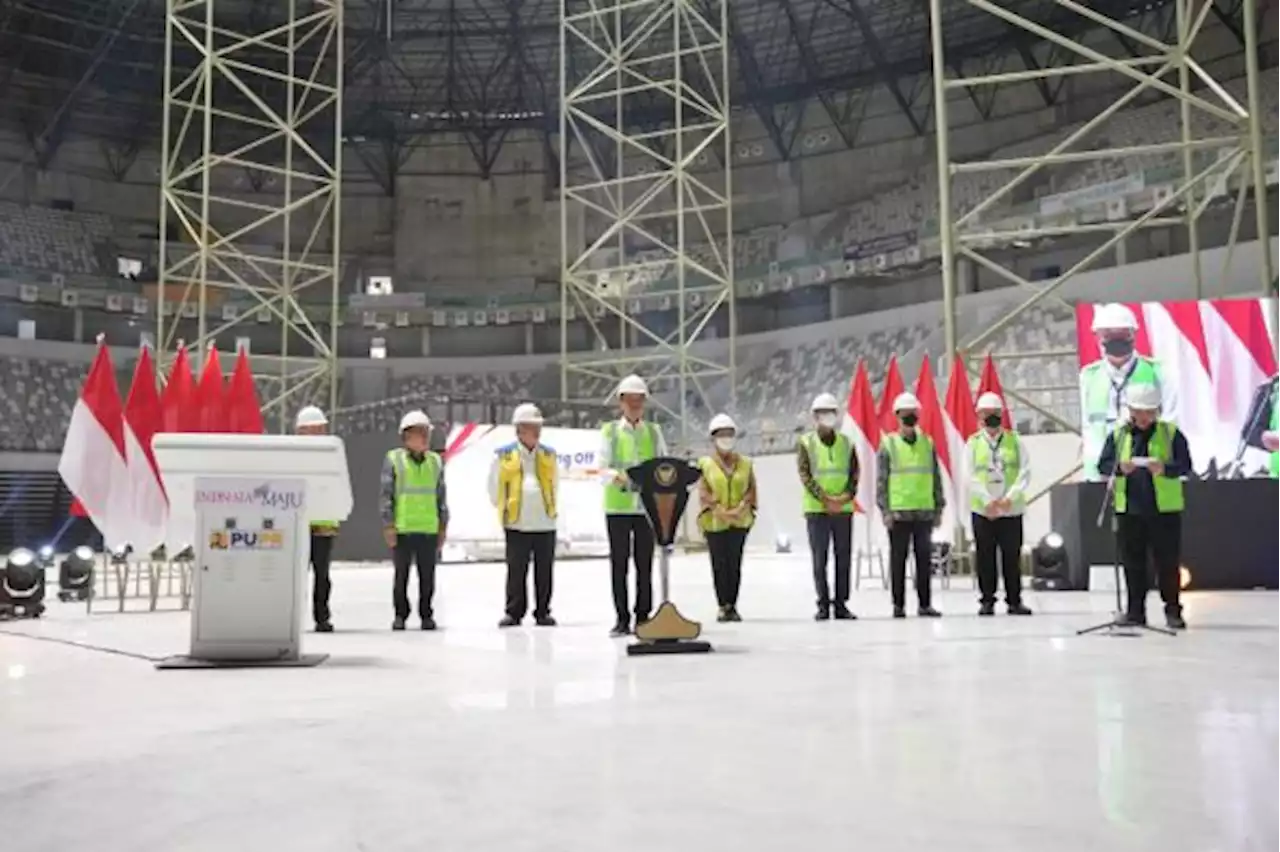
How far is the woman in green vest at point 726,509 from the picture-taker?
787 centimetres

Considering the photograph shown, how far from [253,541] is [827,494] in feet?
13.6

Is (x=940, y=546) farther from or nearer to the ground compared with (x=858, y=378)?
nearer to the ground

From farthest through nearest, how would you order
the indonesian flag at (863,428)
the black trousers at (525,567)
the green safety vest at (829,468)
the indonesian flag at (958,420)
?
1. the indonesian flag at (863,428)
2. the indonesian flag at (958,420)
3. the green safety vest at (829,468)
4. the black trousers at (525,567)

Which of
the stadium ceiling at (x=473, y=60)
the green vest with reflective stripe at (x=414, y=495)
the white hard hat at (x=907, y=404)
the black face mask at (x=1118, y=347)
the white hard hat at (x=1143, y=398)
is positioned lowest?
the green vest with reflective stripe at (x=414, y=495)

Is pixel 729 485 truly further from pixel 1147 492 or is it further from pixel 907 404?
pixel 1147 492

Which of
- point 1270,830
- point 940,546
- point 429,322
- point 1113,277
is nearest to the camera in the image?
point 1270,830

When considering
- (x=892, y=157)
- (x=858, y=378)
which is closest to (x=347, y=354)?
(x=892, y=157)

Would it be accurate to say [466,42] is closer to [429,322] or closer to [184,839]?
[429,322]

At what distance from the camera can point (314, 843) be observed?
2262 mm

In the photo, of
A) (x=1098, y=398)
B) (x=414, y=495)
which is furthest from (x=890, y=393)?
(x=414, y=495)

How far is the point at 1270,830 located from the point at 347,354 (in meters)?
37.4

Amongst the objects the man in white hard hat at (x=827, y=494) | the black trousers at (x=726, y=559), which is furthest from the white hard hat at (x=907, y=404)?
the black trousers at (x=726, y=559)

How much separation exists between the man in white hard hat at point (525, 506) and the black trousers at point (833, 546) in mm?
1868

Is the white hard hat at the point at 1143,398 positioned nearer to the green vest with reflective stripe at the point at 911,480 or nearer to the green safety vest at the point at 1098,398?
the green safety vest at the point at 1098,398
